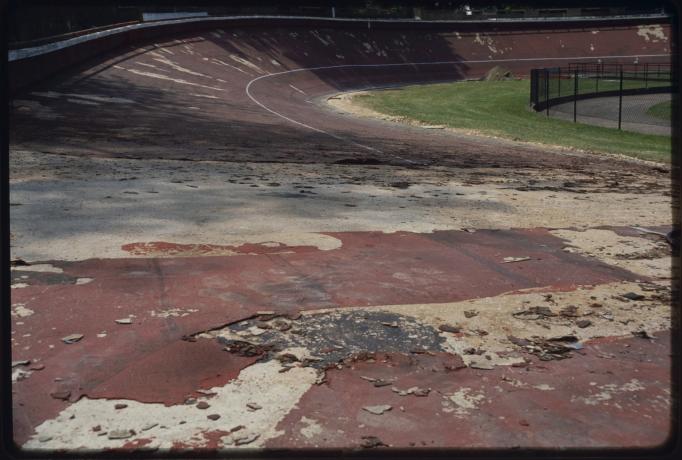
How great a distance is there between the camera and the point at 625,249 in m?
8.15

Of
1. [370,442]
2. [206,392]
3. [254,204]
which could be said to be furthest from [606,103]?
[370,442]

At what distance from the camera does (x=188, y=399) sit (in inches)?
164

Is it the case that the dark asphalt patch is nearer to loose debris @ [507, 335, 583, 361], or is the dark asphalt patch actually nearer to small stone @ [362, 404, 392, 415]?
loose debris @ [507, 335, 583, 361]

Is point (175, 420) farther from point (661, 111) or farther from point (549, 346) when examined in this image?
point (661, 111)

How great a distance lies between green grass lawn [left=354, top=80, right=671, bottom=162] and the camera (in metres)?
21.5

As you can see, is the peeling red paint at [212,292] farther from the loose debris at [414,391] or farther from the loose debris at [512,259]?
the loose debris at [414,391]

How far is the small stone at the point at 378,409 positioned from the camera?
13.3 ft

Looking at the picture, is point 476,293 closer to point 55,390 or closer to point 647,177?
point 55,390

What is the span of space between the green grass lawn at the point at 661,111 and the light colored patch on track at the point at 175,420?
29359 millimetres

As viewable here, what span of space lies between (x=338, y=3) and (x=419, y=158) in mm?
14771

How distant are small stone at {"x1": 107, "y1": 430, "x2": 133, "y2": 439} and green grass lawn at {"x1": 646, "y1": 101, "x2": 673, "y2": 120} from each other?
3013cm

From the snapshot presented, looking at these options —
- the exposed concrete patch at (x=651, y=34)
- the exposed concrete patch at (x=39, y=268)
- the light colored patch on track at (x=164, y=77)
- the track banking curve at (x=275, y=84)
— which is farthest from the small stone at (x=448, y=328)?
the exposed concrete patch at (x=651, y=34)

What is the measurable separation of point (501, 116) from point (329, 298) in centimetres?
2540

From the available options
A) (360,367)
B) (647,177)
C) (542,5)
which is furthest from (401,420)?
(647,177)
